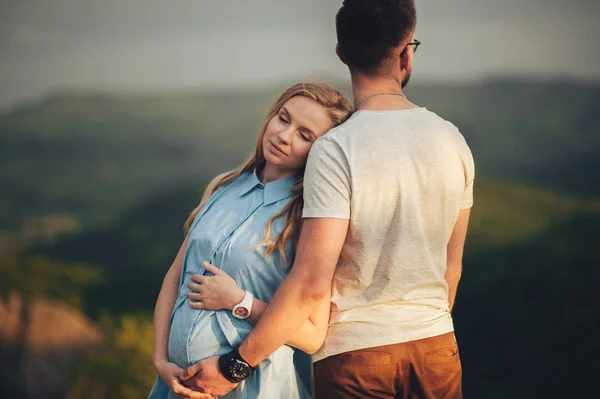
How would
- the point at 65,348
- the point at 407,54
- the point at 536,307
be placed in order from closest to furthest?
the point at 407,54 < the point at 536,307 < the point at 65,348

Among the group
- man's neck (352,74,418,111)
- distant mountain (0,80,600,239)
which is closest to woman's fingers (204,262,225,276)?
man's neck (352,74,418,111)

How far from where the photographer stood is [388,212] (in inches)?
71.5

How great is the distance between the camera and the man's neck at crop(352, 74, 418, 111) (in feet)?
6.13

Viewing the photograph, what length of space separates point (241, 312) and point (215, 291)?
0.09 meters

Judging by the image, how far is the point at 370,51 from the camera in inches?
73.6

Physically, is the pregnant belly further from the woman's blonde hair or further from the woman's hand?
the woman's blonde hair

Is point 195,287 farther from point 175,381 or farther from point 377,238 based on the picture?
point 377,238

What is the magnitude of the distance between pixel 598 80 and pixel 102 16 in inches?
129

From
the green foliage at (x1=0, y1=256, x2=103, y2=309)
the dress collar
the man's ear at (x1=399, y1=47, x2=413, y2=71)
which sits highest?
the man's ear at (x1=399, y1=47, x2=413, y2=71)

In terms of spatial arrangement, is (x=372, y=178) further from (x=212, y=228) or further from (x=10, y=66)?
(x=10, y=66)

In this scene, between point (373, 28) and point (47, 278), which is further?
point (47, 278)

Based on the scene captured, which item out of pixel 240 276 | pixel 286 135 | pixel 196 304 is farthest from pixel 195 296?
pixel 286 135

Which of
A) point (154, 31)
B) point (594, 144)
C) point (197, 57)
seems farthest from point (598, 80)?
point (154, 31)

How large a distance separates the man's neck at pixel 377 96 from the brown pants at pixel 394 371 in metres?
0.59
